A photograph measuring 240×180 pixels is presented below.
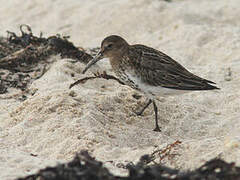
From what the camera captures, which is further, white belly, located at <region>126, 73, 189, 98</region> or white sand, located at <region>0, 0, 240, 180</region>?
white belly, located at <region>126, 73, 189, 98</region>

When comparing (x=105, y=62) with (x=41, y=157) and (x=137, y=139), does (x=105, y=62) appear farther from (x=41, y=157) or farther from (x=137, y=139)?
(x=41, y=157)

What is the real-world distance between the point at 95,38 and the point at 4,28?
207 cm

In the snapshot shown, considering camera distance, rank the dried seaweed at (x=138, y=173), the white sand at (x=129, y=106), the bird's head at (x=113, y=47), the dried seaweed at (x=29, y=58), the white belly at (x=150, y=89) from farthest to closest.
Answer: the dried seaweed at (x=29, y=58)
the bird's head at (x=113, y=47)
the white belly at (x=150, y=89)
the white sand at (x=129, y=106)
the dried seaweed at (x=138, y=173)

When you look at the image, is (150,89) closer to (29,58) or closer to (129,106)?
(129,106)

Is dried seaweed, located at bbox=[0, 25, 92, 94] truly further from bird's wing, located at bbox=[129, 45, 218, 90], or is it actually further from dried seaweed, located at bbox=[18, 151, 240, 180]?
dried seaweed, located at bbox=[18, 151, 240, 180]

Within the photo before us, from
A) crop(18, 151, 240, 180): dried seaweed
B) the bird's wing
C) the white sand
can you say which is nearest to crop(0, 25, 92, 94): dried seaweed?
the white sand

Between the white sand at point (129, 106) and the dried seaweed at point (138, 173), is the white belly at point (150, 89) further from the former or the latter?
the dried seaweed at point (138, 173)

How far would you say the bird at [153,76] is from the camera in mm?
5031

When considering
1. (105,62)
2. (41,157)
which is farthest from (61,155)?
(105,62)

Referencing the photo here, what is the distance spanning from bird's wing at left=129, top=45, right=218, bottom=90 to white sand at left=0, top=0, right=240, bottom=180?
465 mm

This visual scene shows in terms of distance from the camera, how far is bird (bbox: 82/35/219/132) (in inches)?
198

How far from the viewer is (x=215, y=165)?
9.88 feet

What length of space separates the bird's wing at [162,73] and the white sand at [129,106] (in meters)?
0.47

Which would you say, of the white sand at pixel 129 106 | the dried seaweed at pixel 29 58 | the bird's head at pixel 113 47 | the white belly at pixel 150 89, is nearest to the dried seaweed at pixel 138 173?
the white sand at pixel 129 106
